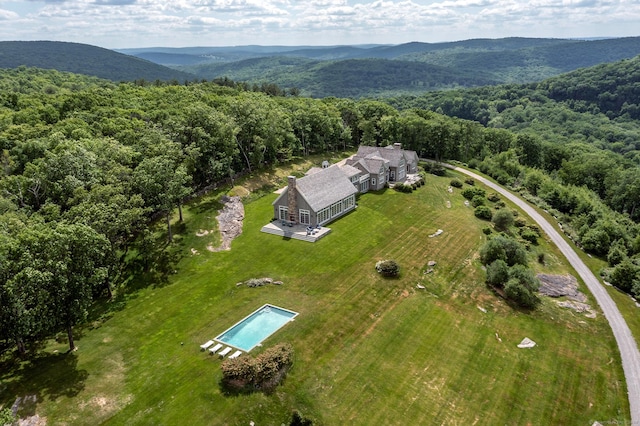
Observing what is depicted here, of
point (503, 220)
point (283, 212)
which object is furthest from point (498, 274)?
point (283, 212)

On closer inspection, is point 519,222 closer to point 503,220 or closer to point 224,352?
point 503,220

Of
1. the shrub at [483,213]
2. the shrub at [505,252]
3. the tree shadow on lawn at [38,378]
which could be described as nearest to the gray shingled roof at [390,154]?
the shrub at [483,213]

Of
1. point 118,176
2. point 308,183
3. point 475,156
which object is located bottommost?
point 475,156

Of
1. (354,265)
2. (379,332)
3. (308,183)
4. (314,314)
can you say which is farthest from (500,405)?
(308,183)

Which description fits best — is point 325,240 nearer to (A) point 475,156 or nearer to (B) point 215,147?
(B) point 215,147

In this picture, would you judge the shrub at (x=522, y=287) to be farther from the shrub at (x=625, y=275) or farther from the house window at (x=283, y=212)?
the house window at (x=283, y=212)

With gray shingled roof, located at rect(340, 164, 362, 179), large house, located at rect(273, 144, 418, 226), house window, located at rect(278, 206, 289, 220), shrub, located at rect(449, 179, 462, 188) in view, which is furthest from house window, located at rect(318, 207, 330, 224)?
shrub, located at rect(449, 179, 462, 188)
